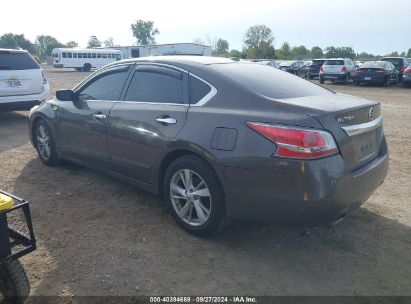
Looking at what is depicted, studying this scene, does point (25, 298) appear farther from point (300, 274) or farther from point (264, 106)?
point (264, 106)

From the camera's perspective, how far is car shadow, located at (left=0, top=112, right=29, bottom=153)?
23.0 feet

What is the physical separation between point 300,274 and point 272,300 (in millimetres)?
420

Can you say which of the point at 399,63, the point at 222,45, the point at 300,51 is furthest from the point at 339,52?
the point at 399,63

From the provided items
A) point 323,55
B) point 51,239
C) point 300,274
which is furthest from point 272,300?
point 323,55

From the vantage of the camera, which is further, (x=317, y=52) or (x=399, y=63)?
(x=317, y=52)

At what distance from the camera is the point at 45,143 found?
5.47 metres

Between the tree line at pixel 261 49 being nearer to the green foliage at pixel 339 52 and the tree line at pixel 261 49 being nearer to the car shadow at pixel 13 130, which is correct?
the green foliage at pixel 339 52

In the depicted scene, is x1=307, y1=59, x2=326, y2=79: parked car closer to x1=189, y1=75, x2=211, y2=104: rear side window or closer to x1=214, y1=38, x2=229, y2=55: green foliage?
x1=189, y1=75, x2=211, y2=104: rear side window

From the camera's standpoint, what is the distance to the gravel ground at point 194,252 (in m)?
2.86

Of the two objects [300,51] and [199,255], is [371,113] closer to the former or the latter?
[199,255]

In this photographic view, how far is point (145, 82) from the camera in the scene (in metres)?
4.01

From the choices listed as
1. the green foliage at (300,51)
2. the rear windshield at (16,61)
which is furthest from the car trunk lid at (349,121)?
the green foliage at (300,51)

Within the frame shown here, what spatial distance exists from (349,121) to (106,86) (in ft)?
9.20

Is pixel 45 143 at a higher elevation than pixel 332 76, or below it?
below
